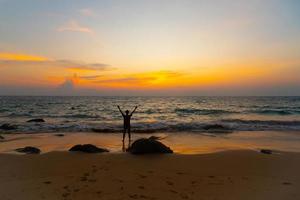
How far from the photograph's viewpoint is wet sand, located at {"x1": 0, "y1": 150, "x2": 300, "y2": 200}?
641 centimetres

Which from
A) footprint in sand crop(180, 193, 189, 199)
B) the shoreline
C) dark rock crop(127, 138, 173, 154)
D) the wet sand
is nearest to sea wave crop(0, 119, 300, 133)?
the shoreline

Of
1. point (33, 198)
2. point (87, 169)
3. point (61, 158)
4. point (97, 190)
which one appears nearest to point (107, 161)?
point (87, 169)

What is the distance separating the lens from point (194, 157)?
10.5 metres

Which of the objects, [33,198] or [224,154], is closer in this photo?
[33,198]

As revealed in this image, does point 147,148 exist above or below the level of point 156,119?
above

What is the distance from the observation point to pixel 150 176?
7.88m

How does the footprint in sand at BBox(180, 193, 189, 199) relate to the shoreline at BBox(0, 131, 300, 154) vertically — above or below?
above

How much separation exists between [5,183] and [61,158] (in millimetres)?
3198

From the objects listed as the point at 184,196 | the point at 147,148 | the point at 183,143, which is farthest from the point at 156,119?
the point at 184,196

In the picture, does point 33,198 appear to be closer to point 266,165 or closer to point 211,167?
point 211,167

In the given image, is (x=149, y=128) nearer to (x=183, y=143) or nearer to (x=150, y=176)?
(x=183, y=143)

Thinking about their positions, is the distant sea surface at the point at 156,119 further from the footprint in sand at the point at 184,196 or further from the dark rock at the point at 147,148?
the footprint in sand at the point at 184,196

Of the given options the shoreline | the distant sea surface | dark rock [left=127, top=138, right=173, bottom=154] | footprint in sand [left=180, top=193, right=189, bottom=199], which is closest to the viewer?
footprint in sand [left=180, top=193, right=189, bottom=199]

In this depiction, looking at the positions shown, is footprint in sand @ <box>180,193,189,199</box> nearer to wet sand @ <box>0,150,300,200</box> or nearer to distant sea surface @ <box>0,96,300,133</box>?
wet sand @ <box>0,150,300,200</box>
